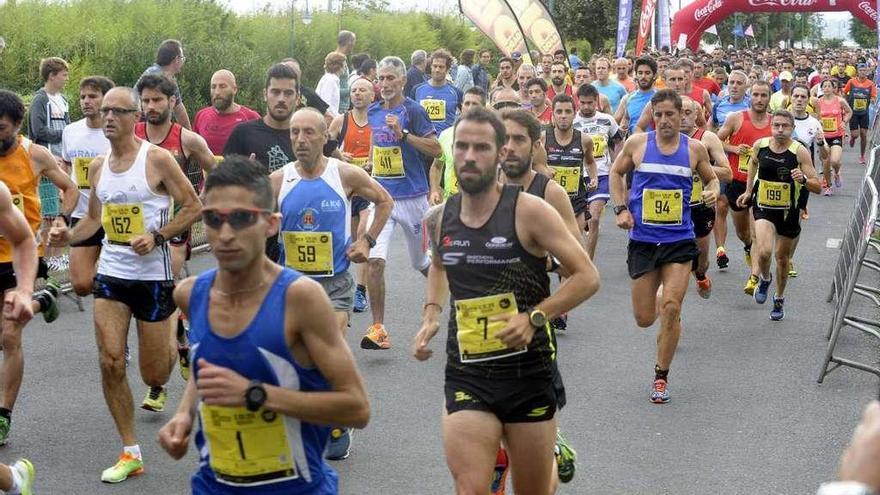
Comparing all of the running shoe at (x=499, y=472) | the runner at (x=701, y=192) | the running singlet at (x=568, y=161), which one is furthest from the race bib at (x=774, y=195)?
the running shoe at (x=499, y=472)

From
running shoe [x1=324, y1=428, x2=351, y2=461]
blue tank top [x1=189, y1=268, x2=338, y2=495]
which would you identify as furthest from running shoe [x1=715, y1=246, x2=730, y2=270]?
blue tank top [x1=189, y1=268, x2=338, y2=495]

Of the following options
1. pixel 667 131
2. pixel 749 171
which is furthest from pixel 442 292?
pixel 749 171

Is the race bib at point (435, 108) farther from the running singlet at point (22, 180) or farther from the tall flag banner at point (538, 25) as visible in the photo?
the tall flag banner at point (538, 25)

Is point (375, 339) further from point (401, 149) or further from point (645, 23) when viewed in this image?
point (645, 23)

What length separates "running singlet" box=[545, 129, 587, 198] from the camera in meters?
11.4

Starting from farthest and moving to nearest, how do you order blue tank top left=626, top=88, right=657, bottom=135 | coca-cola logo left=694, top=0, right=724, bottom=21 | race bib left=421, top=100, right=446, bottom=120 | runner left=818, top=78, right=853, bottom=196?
coca-cola logo left=694, top=0, right=724, bottom=21 → runner left=818, top=78, right=853, bottom=196 → blue tank top left=626, top=88, right=657, bottom=135 → race bib left=421, top=100, right=446, bottom=120

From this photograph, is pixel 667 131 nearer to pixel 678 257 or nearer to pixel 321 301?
pixel 678 257

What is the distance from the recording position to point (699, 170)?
9.06 m

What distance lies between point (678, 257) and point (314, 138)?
2736mm

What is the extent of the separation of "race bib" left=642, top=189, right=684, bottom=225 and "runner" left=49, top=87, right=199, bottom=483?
10.4 feet

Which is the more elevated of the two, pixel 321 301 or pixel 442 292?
pixel 321 301

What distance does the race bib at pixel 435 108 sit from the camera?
14953 millimetres

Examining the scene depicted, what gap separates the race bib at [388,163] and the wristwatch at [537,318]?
5763 mm

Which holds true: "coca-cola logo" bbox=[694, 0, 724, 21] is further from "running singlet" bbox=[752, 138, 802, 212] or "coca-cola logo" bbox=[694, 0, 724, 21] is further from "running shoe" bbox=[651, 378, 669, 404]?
"running shoe" bbox=[651, 378, 669, 404]
